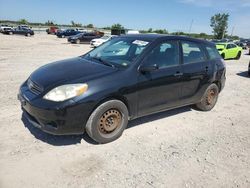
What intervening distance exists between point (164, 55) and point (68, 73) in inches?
72.1

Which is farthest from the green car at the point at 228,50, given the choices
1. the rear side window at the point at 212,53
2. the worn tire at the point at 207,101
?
the worn tire at the point at 207,101

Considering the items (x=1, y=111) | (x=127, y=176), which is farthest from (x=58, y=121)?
(x=1, y=111)

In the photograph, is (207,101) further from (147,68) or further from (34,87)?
(34,87)

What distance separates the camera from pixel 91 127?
3826 millimetres

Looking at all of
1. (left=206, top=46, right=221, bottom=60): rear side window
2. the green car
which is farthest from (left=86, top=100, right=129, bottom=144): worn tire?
the green car

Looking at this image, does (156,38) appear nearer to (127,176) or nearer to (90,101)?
(90,101)

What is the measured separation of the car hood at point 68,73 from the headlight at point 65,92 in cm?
9

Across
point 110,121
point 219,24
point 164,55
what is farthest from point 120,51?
point 219,24

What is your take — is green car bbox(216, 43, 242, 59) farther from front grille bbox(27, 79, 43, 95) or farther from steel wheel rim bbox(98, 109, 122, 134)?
front grille bbox(27, 79, 43, 95)

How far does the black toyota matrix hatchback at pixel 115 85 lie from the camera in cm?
362

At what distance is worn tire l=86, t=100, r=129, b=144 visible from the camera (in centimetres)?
381

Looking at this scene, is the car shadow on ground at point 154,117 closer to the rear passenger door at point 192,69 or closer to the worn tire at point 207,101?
the worn tire at point 207,101

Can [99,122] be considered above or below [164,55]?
below

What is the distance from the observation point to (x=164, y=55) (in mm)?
4699
